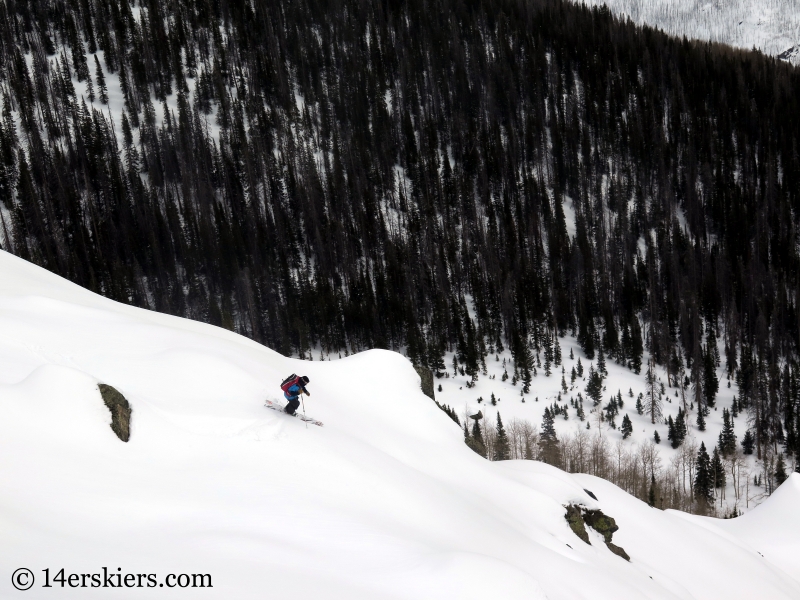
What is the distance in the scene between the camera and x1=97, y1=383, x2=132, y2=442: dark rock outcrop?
14.8m

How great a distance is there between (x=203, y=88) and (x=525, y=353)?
102 m

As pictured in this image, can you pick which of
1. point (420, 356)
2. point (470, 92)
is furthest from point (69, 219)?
point (470, 92)

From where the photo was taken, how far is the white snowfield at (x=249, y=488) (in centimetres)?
1191

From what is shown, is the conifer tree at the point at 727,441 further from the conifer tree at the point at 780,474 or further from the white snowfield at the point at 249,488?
the white snowfield at the point at 249,488

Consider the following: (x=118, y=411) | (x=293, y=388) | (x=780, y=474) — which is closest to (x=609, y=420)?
(x=780, y=474)

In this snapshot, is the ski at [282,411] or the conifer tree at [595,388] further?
the conifer tree at [595,388]

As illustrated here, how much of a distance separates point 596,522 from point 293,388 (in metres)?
15.3

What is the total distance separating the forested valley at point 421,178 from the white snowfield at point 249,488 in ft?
204

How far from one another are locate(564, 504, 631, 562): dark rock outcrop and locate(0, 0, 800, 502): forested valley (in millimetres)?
59685

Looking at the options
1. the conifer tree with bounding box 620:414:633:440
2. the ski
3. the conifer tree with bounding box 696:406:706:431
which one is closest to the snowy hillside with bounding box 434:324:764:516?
the conifer tree with bounding box 620:414:633:440

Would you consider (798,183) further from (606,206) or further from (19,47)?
(19,47)

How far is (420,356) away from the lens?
301ft

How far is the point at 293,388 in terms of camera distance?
18.2 meters

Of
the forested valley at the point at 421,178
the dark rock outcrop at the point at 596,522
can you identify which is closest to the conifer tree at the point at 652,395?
the forested valley at the point at 421,178
